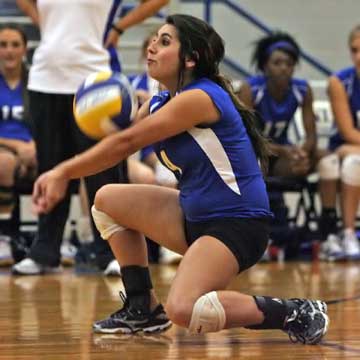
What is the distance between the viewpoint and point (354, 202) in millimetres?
6855

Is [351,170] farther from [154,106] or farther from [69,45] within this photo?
[154,106]

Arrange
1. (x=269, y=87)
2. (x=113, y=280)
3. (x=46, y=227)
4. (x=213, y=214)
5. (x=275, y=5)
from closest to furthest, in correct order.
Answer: (x=213, y=214)
(x=113, y=280)
(x=46, y=227)
(x=269, y=87)
(x=275, y=5)

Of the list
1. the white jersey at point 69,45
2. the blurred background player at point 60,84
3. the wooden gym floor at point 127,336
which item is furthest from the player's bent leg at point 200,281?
the white jersey at point 69,45

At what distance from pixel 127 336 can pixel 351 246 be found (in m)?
3.49

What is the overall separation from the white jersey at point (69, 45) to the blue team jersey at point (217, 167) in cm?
220

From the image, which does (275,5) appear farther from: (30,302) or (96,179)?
(30,302)

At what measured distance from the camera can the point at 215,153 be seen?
3.43m

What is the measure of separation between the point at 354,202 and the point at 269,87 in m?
0.95

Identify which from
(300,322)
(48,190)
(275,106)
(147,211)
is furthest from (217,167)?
(275,106)

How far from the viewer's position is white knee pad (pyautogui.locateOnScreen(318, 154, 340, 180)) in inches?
273

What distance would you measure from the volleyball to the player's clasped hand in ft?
0.61

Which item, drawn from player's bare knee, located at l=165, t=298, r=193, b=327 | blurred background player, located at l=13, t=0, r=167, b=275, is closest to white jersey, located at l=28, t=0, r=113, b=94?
blurred background player, located at l=13, t=0, r=167, b=275

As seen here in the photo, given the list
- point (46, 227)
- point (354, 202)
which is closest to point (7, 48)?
point (46, 227)

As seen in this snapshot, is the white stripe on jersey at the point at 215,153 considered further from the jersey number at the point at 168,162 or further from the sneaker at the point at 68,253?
the sneaker at the point at 68,253
